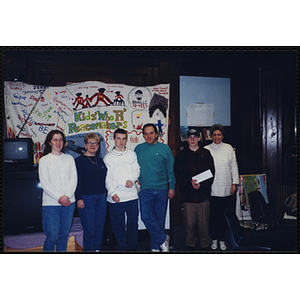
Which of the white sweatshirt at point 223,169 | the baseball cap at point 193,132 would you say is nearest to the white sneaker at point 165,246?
the white sweatshirt at point 223,169

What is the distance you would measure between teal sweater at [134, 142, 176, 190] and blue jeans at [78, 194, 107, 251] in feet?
1.77

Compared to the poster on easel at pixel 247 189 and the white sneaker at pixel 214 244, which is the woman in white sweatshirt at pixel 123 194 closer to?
the white sneaker at pixel 214 244

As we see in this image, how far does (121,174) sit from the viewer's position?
279 cm

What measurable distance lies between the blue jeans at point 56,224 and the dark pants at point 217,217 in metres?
1.69

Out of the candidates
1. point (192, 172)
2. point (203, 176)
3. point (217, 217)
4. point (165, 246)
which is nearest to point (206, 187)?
point (203, 176)

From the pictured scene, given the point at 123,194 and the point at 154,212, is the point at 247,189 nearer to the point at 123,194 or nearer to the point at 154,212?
the point at 154,212

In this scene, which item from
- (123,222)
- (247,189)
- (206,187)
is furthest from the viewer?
(247,189)

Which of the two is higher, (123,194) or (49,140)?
(49,140)

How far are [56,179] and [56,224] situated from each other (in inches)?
20.3

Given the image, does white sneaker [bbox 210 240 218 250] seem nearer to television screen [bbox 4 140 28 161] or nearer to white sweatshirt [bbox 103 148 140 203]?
white sweatshirt [bbox 103 148 140 203]

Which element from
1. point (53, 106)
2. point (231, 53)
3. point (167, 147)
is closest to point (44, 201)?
point (53, 106)

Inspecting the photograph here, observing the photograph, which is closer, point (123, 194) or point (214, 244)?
point (123, 194)

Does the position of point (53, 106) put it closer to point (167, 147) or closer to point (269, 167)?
point (167, 147)
